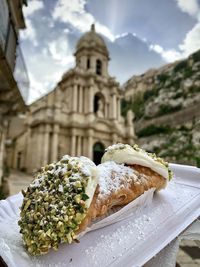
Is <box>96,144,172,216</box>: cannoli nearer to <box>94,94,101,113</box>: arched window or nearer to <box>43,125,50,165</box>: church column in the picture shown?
<box>43,125,50,165</box>: church column

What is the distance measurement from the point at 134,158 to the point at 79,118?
67.7 feet

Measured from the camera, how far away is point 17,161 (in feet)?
78.2

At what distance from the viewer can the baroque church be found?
813 inches

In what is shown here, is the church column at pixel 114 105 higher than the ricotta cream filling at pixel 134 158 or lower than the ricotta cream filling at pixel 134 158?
higher

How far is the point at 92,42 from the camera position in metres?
26.8

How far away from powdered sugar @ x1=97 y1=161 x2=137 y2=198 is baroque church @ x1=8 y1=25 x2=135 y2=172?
18632 mm

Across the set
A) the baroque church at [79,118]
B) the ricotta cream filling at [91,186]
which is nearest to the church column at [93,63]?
the baroque church at [79,118]

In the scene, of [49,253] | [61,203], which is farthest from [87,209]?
[49,253]

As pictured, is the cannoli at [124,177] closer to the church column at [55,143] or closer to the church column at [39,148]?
the church column at [55,143]

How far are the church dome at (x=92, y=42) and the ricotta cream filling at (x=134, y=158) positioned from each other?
86.0ft

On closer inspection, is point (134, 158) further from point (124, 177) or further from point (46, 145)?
point (46, 145)

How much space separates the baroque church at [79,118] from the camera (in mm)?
20641

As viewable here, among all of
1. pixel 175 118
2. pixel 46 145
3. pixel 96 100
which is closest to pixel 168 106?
pixel 175 118

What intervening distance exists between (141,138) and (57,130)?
21880mm
